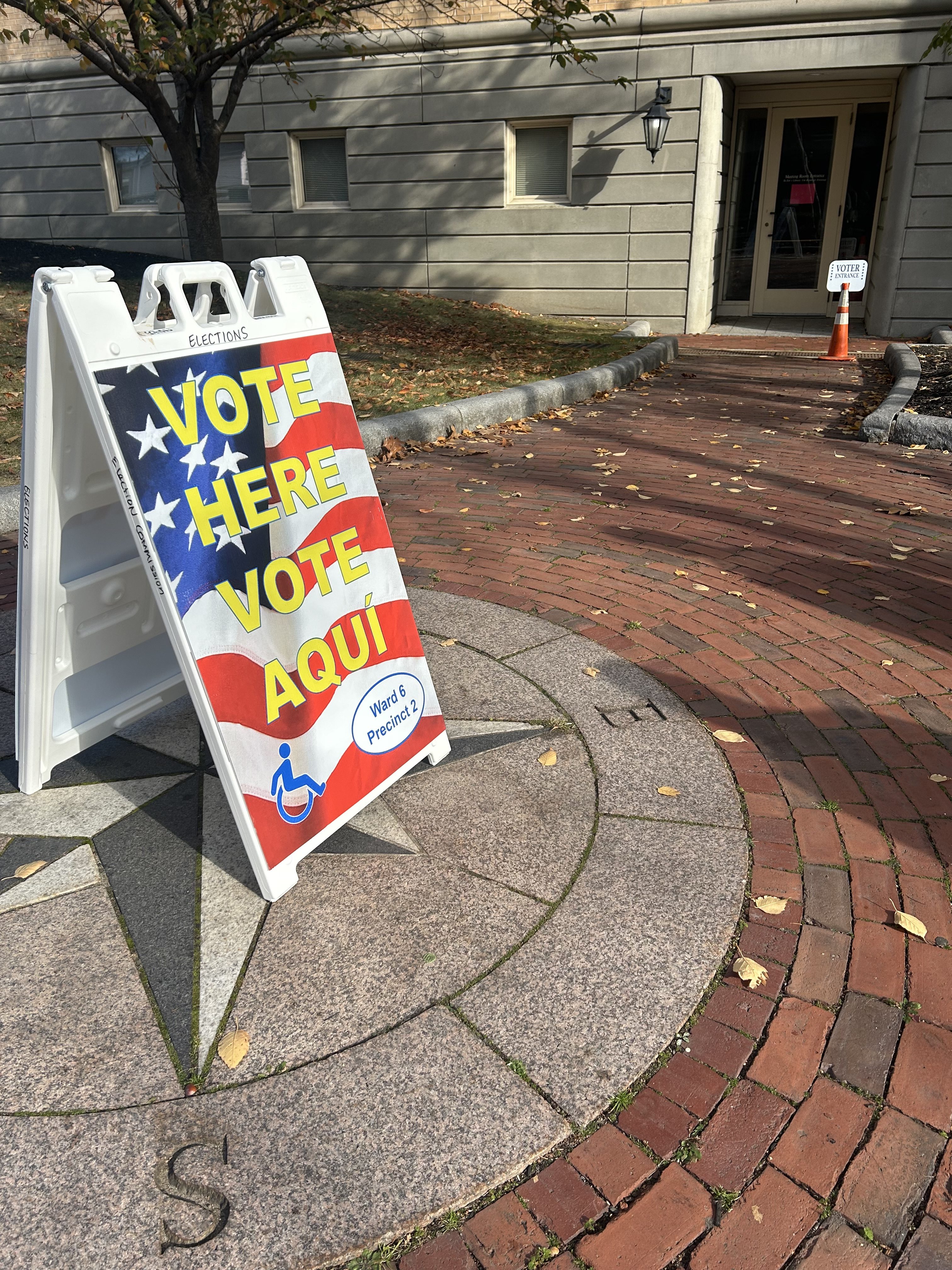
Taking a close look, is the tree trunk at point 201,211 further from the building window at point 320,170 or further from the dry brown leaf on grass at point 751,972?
the dry brown leaf on grass at point 751,972

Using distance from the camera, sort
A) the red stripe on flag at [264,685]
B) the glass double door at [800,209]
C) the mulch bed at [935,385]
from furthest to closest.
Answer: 1. the glass double door at [800,209]
2. the mulch bed at [935,385]
3. the red stripe on flag at [264,685]

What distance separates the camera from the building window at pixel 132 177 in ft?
57.1

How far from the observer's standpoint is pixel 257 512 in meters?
2.62

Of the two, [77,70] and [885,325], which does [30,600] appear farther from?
[77,70]

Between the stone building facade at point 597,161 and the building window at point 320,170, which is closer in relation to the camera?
the stone building facade at point 597,161

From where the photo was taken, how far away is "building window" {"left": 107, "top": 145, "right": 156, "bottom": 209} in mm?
17406

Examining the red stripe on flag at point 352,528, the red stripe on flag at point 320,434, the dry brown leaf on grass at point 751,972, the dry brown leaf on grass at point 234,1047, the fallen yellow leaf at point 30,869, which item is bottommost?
the dry brown leaf on grass at point 751,972

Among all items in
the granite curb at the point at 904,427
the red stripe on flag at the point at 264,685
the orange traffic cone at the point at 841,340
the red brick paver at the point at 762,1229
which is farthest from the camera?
the orange traffic cone at the point at 841,340

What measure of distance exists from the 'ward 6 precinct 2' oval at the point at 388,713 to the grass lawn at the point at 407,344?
14.6 ft

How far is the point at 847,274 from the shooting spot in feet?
39.2

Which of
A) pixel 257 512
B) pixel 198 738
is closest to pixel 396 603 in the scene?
pixel 257 512

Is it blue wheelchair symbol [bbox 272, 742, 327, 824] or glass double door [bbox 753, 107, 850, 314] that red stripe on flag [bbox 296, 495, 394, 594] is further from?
glass double door [bbox 753, 107, 850, 314]

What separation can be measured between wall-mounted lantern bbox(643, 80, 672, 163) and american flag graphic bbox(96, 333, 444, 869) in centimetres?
1294

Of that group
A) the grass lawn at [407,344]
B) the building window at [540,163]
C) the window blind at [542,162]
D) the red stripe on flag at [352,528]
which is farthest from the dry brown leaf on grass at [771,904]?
the window blind at [542,162]
